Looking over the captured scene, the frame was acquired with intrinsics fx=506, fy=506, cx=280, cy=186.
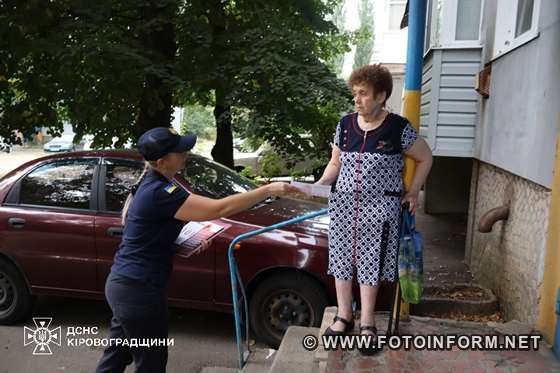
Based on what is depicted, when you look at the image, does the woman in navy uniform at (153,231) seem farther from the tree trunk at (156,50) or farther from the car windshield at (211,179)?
the tree trunk at (156,50)

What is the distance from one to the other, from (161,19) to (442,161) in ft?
20.1

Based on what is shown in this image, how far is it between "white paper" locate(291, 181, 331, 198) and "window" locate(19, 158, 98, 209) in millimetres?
2669

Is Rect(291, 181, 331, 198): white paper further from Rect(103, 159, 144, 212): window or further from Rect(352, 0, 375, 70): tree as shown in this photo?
Rect(352, 0, 375, 70): tree

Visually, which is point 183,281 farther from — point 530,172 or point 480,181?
point 480,181

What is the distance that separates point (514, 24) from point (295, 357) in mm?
3760

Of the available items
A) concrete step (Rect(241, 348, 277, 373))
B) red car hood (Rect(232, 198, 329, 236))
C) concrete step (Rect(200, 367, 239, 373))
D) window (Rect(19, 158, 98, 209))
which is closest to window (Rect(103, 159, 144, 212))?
window (Rect(19, 158, 98, 209))

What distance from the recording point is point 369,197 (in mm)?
2893

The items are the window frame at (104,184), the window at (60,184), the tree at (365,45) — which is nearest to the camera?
the window frame at (104,184)

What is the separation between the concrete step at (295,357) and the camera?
310cm

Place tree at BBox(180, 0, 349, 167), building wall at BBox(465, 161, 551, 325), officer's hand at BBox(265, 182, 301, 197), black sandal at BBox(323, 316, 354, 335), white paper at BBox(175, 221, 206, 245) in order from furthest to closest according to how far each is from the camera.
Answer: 1. tree at BBox(180, 0, 349, 167)
2. building wall at BBox(465, 161, 551, 325)
3. black sandal at BBox(323, 316, 354, 335)
4. white paper at BBox(175, 221, 206, 245)
5. officer's hand at BBox(265, 182, 301, 197)

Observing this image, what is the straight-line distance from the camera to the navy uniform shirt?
2549 mm

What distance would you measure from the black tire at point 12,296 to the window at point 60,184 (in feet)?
2.16

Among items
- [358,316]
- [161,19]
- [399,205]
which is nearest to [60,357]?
[358,316]

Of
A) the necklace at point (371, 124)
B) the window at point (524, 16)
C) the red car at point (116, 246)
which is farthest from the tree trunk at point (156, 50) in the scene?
the necklace at point (371, 124)
